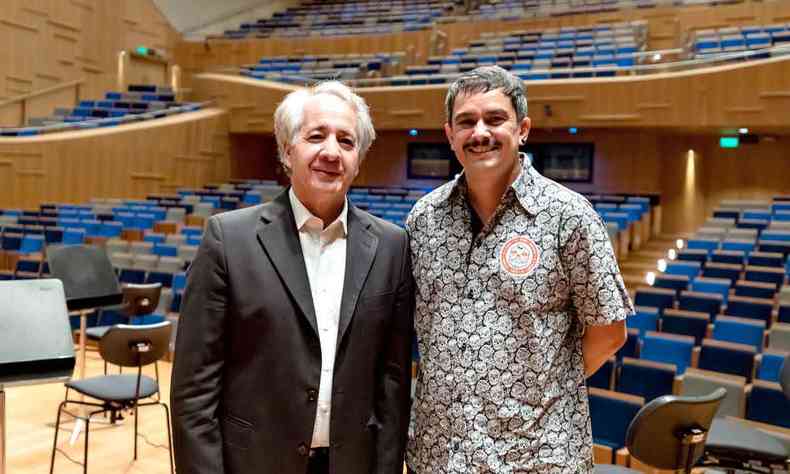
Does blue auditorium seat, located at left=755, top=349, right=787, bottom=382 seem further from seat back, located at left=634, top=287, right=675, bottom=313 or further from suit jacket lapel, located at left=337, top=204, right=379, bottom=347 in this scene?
suit jacket lapel, located at left=337, top=204, right=379, bottom=347

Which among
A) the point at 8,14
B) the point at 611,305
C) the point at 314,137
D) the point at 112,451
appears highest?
the point at 8,14

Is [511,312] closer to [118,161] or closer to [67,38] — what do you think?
[118,161]

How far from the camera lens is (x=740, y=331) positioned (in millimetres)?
3002

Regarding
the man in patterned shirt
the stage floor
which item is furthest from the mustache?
the stage floor

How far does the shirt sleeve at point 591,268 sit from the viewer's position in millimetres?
979

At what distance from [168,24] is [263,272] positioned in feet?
37.1

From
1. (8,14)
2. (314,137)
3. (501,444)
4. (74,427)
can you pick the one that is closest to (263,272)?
(314,137)

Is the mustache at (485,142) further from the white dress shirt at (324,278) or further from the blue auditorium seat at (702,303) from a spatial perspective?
the blue auditorium seat at (702,303)

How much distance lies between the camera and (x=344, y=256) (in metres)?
1.05

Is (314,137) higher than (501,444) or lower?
higher

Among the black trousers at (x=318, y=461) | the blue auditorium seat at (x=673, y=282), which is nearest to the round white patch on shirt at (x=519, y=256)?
the black trousers at (x=318, y=461)

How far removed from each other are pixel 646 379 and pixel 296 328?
1881 mm

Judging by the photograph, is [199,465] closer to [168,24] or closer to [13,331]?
[13,331]

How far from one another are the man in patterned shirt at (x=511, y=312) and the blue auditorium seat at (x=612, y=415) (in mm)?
1240
